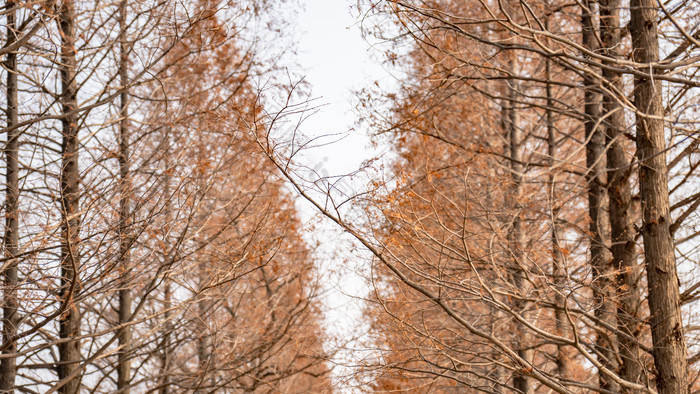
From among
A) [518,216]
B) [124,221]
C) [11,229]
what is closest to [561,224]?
[518,216]

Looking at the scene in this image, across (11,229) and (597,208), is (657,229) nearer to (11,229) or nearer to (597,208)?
(597,208)

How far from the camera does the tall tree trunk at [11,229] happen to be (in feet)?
17.1

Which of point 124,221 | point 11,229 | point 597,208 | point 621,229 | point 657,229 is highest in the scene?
point 597,208

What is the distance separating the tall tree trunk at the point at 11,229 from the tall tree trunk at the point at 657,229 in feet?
16.3

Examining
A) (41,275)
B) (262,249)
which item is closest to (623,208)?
(262,249)

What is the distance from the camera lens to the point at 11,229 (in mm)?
5246

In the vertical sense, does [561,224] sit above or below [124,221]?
above

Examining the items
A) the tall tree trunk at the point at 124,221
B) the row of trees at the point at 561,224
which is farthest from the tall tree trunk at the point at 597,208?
the tall tree trunk at the point at 124,221

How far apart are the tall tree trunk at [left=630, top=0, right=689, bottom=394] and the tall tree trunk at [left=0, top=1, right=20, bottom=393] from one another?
16.3ft

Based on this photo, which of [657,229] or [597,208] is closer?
[657,229]

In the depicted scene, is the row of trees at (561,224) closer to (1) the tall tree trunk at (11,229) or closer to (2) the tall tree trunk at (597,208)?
(2) the tall tree trunk at (597,208)

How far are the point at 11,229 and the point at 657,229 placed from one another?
5233 mm

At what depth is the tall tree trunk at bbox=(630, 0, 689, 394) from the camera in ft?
16.9

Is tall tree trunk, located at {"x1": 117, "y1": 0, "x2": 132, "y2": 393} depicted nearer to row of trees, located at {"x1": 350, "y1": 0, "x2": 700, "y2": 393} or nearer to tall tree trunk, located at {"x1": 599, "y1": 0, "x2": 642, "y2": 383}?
row of trees, located at {"x1": 350, "y1": 0, "x2": 700, "y2": 393}
